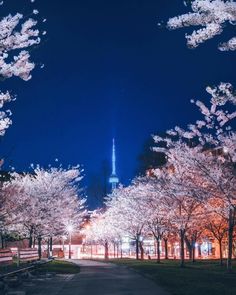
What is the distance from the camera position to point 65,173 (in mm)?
53469

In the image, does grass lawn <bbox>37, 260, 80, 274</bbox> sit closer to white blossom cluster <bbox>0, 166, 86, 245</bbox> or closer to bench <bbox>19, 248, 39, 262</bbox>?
bench <bbox>19, 248, 39, 262</bbox>

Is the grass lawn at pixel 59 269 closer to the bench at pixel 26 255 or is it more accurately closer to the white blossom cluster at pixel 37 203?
the bench at pixel 26 255

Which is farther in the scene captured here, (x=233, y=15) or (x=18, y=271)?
(x=18, y=271)

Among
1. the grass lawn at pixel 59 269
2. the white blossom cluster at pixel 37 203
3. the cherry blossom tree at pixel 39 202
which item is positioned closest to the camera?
the grass lawn at pixel 59 269

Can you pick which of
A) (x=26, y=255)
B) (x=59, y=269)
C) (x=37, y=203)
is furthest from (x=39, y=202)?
(x=26, y=255)

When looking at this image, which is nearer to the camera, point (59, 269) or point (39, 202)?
point (59, 269)

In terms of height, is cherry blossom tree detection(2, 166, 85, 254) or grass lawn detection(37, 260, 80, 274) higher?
cherry blossom tree detection(2, 166, 85, 254)

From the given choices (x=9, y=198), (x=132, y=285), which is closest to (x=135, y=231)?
(x=9, y=198)

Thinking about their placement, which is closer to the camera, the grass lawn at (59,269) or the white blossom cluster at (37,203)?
the grass lawn at (59,269)

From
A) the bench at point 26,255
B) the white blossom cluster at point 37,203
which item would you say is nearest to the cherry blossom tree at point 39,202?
the white blossom cluster at point 37,203

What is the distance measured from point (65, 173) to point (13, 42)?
129ft

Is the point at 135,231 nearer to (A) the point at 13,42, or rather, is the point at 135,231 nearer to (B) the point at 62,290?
(B) the point at 62,290

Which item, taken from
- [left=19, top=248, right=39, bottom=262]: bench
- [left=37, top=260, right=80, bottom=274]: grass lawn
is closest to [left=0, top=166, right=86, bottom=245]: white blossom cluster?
[left=19, top=248, right=39, bottom=262]: bench

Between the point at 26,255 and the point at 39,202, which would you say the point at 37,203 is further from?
the point at 26,255
